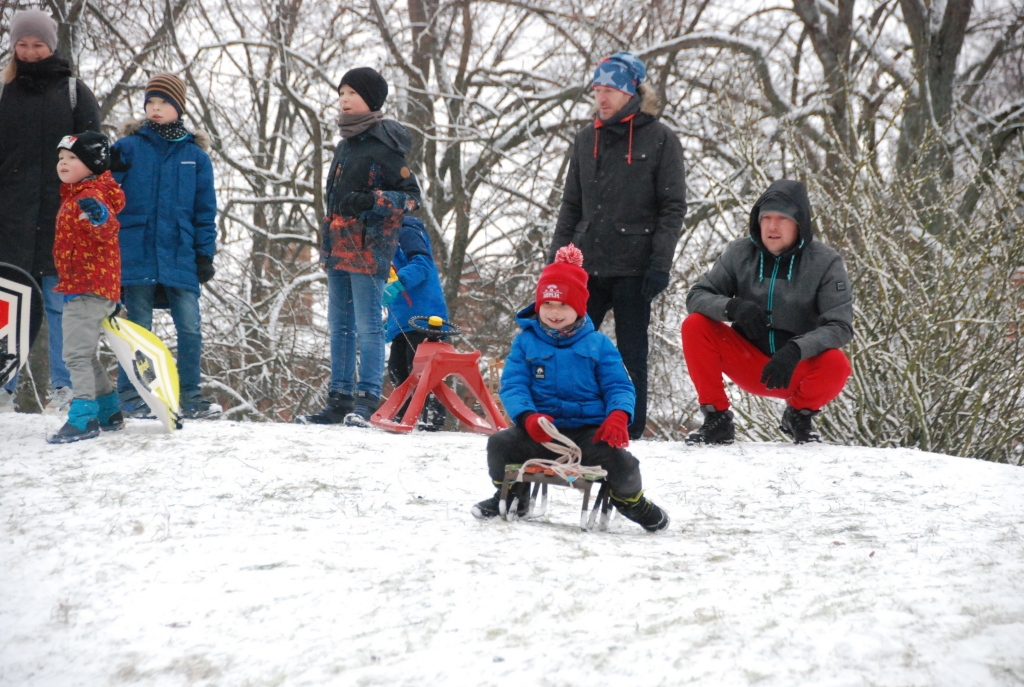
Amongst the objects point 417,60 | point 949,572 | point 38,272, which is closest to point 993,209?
point 949,572

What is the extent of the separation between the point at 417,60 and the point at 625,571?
863cm

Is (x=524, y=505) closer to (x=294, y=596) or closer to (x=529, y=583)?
(x=529, y=583)

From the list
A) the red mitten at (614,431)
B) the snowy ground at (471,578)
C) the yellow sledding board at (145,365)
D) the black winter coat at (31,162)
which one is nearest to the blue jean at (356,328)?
the yellow sledding board at (145,365)

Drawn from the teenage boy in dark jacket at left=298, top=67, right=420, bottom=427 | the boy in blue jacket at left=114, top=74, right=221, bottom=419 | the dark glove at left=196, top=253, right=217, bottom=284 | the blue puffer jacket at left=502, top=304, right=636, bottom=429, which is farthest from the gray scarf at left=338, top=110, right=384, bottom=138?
the blue puffer jacket at left=502, top=304, right=636, bottom=429

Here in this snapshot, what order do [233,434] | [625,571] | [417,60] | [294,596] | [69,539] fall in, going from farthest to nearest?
[417,60] → [233,434] → [69,539] → [625,571] → [294,596]

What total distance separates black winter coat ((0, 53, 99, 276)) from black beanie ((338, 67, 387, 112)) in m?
1.46

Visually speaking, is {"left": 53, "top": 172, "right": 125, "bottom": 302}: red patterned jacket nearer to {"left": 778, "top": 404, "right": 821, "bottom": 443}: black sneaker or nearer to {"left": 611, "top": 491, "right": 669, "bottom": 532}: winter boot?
{"left": 611, "top": 491, "right": 669, "bottom": 532}: winter boot

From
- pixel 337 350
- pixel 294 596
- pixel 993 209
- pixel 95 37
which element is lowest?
pixel 294 596

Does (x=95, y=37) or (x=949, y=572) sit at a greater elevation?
(x=95, y=37)

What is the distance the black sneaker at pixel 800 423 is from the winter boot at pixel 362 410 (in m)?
2.19

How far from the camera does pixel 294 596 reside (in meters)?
2.31

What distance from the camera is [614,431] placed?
9.56 feet

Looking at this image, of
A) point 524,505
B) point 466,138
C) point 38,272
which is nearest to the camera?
point 524,505

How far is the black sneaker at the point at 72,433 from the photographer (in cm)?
402
